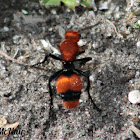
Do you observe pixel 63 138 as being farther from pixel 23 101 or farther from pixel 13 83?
pixel 13 83

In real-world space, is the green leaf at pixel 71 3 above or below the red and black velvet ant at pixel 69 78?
above

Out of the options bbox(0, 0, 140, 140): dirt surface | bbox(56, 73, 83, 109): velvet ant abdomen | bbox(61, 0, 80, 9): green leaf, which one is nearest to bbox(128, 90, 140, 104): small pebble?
bbox(0, 0, 140, 140): dirt surface

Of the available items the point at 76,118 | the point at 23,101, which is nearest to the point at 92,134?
the point at 76,118

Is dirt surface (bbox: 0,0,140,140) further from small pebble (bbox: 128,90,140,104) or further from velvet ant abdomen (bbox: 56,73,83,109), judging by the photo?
velvet ant abdomen (bbox: 56,73,83,109)

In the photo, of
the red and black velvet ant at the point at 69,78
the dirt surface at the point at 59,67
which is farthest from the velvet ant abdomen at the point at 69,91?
the dirt surface at the point at 59,67

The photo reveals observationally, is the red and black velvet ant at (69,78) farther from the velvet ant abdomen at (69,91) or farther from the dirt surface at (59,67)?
the dirt surface at (59,67)
